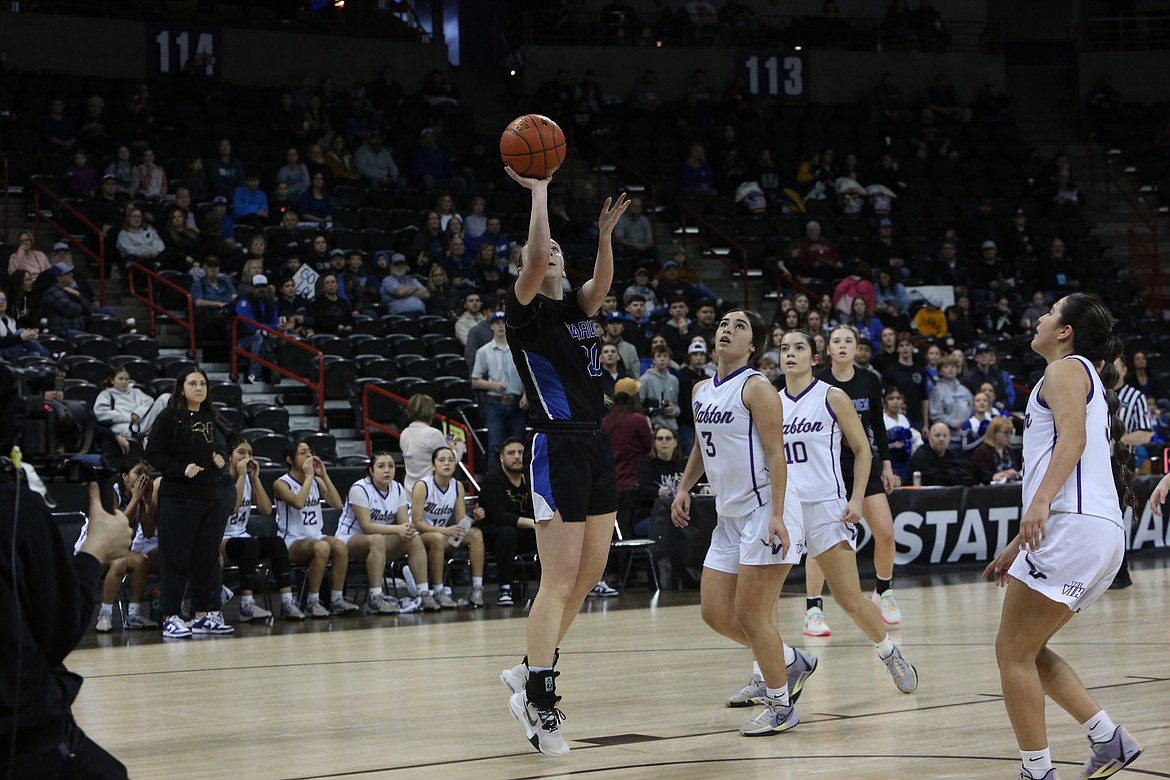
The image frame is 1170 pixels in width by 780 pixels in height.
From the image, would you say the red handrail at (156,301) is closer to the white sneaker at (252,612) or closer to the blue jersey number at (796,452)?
the white sneaker at (252,612)

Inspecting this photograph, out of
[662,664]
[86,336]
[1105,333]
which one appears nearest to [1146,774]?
[1105,333]

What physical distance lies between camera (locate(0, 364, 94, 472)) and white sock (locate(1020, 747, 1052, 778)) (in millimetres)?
3026

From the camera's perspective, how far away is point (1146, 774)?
183 inches

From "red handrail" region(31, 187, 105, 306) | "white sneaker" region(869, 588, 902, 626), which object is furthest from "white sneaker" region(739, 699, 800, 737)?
"red handrail" region(31, 187, 105, 306)

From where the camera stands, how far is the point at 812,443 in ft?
24.9

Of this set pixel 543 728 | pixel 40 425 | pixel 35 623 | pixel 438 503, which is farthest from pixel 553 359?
pixel 438 503

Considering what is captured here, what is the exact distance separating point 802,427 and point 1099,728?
3.31m

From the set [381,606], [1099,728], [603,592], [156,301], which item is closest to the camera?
[1099,728]

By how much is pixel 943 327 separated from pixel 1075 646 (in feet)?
37.0

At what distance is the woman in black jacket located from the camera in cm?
→ 975

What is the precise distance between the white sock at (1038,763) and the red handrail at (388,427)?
968 cm

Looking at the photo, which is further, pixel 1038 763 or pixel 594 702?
pixel 594 702

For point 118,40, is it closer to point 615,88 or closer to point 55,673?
point 615,88

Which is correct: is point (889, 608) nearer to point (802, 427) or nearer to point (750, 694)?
point (802, 427)
